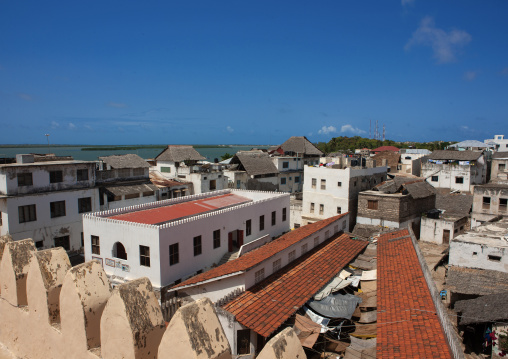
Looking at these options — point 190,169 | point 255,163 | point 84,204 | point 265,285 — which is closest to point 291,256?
point 265,285

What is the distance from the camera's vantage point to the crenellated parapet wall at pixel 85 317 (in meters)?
4.53

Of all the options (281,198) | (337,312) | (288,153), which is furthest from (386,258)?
(288,153)

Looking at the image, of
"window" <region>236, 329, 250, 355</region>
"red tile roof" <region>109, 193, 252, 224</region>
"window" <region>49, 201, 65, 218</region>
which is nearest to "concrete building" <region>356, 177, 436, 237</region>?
"red tile roof" <region>109, 193, 252, 224</region>

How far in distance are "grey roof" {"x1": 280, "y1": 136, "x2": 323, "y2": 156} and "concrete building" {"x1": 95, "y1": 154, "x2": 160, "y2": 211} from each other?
3114cm

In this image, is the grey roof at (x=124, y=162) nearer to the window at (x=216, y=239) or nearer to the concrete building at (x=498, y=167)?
the window at (x=216, y=239)

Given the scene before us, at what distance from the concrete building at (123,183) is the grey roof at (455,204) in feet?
112

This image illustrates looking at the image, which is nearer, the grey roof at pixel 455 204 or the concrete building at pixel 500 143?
the grey roof at pixel 455 204

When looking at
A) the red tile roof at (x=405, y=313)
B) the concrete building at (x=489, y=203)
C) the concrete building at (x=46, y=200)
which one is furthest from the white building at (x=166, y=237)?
the concrete building at (x=489, y=203)

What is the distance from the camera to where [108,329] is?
515cm

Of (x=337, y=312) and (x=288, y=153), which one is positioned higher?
(x=288, y=153)

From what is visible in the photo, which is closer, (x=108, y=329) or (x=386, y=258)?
(x=108, y=329)

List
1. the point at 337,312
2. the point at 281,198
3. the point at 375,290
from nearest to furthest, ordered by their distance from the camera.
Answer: the point at 337,312
the point at 375,290
the point at 281,198

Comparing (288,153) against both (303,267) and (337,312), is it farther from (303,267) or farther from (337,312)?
(337,312)

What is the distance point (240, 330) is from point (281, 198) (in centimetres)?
1839
